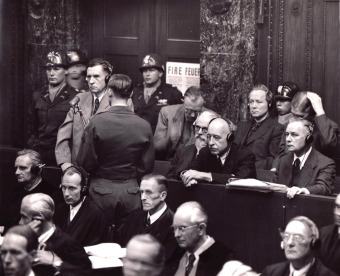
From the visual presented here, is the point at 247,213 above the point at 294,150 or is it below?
below

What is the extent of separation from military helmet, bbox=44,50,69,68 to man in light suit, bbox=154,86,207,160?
54.8 inches

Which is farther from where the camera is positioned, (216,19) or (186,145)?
(216,19)

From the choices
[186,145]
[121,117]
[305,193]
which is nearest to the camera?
[305,193]

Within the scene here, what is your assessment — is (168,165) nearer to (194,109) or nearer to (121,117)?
(194,109)

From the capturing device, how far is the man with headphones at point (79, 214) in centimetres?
677

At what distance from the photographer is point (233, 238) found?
703 centimetres

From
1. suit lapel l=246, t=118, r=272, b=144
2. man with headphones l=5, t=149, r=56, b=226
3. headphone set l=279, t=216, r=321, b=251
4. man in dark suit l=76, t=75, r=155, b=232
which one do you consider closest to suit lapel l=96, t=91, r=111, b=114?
man in dark suit l=76, t=75, r=155, b=232

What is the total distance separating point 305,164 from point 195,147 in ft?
4.28

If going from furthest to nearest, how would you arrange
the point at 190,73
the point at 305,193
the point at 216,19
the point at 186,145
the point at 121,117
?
the point at 190,73
the point at 216,19
the point at 186,145
the point at 121,117
the point at 305,193

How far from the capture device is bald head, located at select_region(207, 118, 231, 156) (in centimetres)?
727

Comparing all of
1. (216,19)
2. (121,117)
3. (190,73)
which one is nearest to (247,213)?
(121,117)

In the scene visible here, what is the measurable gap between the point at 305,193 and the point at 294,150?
0.61 meters

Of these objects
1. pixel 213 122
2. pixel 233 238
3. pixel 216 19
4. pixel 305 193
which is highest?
pixel 216 19

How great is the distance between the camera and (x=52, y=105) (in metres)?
9.20
